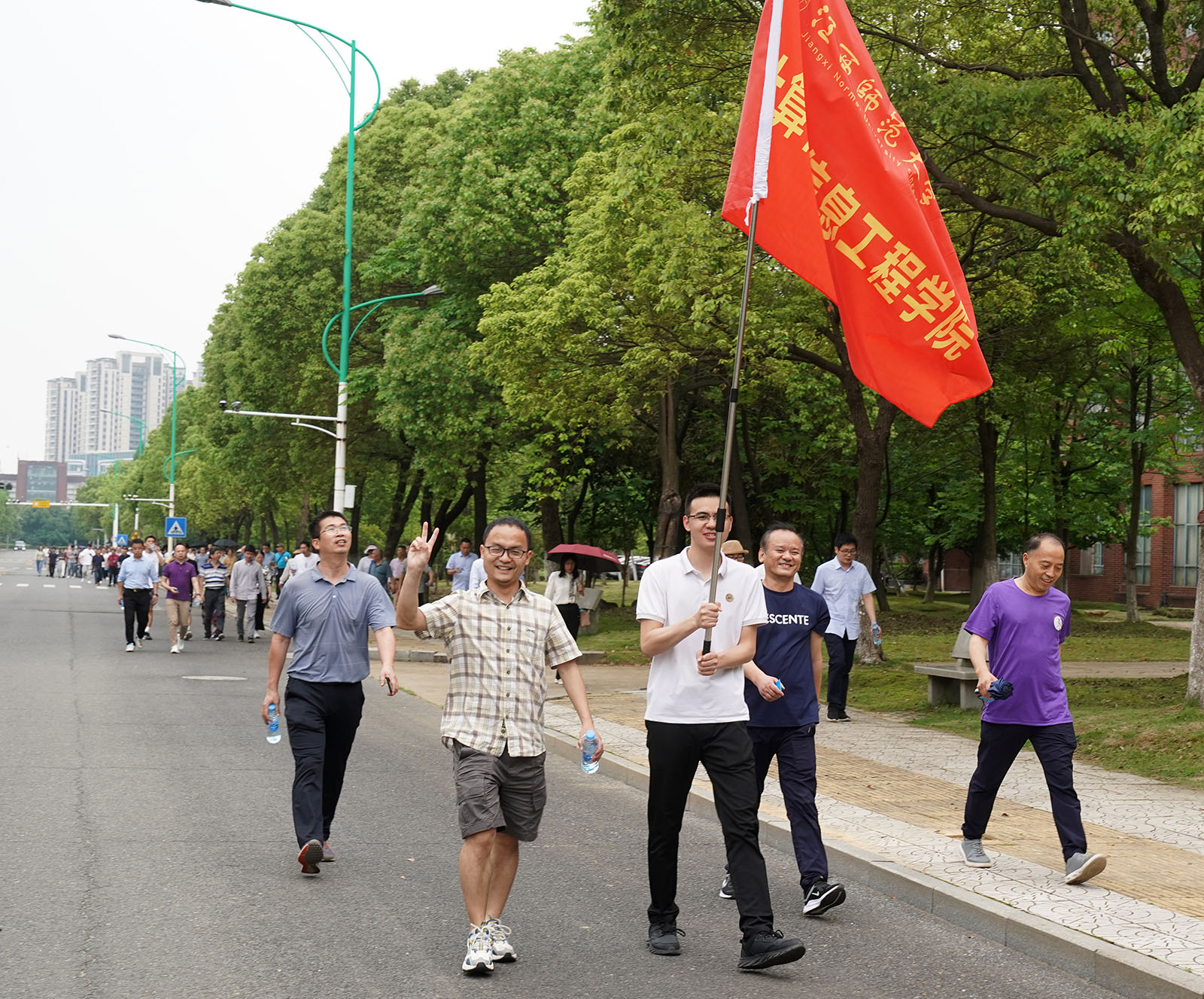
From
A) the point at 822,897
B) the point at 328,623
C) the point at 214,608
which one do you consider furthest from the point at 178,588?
the point at 822,897

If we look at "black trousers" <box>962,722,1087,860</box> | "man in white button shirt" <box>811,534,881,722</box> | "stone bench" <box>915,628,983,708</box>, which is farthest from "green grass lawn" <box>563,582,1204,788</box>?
"black trousers" <box>962,722,1087,860</box>

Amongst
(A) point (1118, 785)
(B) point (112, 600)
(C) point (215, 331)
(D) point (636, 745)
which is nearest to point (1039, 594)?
(A) point (1118, 785)

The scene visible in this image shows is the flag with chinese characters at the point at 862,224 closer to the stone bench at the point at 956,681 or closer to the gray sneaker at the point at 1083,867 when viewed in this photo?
the gray sneaker at the point at 1083,867

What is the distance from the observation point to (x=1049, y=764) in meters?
7.18

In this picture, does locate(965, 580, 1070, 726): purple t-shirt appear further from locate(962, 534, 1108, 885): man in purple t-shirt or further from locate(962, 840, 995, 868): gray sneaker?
locate(962, 840, 995, 868): gray sneaker

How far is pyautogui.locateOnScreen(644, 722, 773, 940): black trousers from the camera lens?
5.75m

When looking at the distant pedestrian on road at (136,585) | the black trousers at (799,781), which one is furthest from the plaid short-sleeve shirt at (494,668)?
the distant pedestrian on road at (136,585)

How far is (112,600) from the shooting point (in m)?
→ 47.2

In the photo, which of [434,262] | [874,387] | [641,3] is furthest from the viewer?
[434,262]

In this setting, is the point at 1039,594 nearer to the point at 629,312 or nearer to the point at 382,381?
the point at 629,312

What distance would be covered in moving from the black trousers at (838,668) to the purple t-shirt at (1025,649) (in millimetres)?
6979

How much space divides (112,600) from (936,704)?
123 feet

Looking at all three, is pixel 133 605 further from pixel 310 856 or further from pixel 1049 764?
pixel 1049 764

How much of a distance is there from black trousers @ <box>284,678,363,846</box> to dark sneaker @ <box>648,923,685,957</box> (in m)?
2.09
